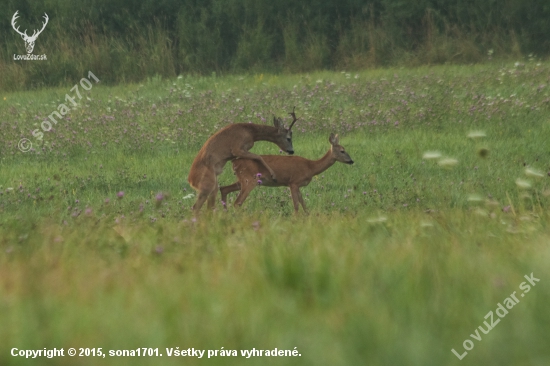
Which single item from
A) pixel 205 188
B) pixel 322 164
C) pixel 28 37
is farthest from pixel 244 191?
pixel 28 37

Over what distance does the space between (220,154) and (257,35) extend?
48.4 feet

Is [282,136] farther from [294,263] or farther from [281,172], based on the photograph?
[294,263]

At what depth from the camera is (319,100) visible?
1678 cm

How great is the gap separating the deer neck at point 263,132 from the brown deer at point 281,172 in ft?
0.82

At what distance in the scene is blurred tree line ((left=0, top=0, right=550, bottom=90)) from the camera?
22.9 m

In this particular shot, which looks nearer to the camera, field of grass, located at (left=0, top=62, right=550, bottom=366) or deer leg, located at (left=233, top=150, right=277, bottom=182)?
field of grass, located at (left=0, top=62, right=550, bottom=366)

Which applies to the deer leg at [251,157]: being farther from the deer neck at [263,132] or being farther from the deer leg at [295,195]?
the deer neck at [263,132]

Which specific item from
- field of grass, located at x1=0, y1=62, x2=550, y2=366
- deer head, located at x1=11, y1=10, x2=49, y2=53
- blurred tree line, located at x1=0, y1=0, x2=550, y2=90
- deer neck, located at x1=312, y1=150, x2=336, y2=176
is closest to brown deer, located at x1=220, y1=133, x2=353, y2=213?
deer neck, located at x1=312, y1=150, x2=336, y2=176

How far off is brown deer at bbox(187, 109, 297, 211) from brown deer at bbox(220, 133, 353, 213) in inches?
3.7

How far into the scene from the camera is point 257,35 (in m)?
23.8

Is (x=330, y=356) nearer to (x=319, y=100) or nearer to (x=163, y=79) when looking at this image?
(x=319, y=100)

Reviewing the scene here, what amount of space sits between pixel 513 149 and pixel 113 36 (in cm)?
1465

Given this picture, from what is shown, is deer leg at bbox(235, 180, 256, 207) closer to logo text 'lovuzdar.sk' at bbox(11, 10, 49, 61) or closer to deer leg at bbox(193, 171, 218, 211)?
deer leg at bbox(193, 171, 218, 211)

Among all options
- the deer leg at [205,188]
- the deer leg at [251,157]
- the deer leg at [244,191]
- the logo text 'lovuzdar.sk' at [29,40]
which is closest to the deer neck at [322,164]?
the deer leg at [251,157]
